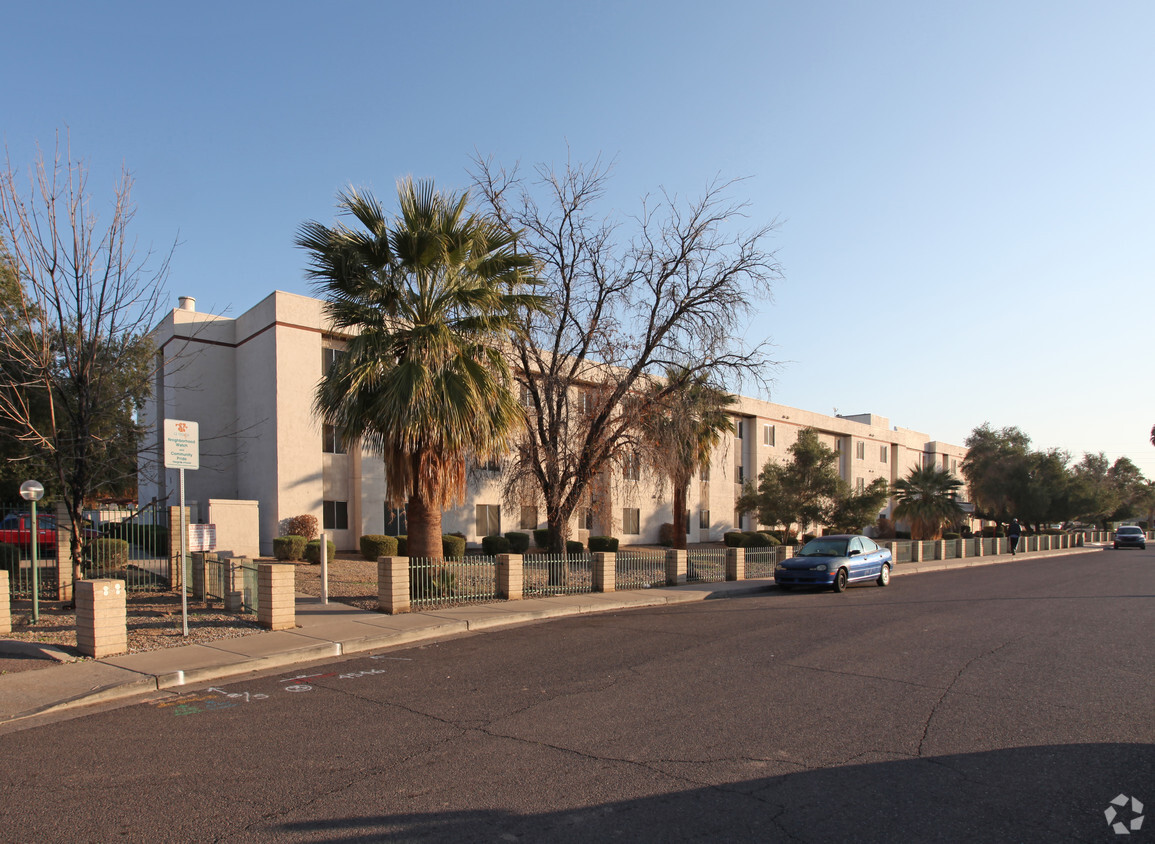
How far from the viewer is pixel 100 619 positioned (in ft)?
31.9

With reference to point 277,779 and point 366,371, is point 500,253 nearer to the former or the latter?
point 366,371

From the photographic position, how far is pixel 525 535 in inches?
1330

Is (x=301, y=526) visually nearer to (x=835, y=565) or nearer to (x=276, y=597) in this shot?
(x=276, y=597)

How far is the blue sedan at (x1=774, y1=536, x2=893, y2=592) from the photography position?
19.3m

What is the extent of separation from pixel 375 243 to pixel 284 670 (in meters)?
8.78

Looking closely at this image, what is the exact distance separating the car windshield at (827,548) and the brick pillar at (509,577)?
8.48 meters

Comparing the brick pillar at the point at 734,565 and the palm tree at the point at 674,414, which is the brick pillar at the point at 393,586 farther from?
the brick pillar at the point at 734,565

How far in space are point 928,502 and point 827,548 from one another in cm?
2501

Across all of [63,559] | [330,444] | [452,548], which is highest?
[330,444]

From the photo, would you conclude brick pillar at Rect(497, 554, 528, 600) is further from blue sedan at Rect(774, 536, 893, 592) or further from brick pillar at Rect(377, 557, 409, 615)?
blue sedan at Rect(774, 536, 893, 592)

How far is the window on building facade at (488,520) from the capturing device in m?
34.8

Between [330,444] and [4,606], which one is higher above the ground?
[330,444]

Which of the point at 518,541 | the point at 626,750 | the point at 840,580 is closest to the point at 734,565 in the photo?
the point at 840,580

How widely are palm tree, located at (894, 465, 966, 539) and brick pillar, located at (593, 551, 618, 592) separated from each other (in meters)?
29.9
